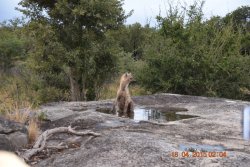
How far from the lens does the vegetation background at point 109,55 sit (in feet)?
48.4

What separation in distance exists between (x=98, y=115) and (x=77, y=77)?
6727mm

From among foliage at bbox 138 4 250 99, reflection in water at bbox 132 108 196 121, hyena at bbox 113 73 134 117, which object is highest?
foliage at bbox 138 4 250 99

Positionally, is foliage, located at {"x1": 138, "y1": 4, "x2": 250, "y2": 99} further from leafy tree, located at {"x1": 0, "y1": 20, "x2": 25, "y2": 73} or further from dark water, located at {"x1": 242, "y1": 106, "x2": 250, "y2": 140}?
leafy tree, located at {"x1": 0, "y1": 20, "x2": 25, "y2": 73}

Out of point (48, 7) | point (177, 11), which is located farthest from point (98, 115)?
point (177, 11)

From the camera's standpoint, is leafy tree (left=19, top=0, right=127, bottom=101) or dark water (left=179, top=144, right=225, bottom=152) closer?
dark water (left=179, top=144, right=225, bottom=152)

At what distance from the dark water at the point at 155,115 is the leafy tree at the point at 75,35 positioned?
4482mm

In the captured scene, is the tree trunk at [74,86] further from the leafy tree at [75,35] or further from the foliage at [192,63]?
the foliage at [192,63]

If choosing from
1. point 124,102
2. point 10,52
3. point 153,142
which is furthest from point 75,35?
point 10,52

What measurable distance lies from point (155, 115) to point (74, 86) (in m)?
6.42

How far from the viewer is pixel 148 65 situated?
55.8 feet

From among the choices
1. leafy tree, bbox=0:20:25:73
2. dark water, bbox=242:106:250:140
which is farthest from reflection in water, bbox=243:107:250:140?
leafy tree, bbox=0:20:25:73

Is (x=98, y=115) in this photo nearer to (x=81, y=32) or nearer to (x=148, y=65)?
(x=81, y=32)

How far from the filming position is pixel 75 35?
587 inches

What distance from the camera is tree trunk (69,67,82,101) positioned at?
50.5ft
